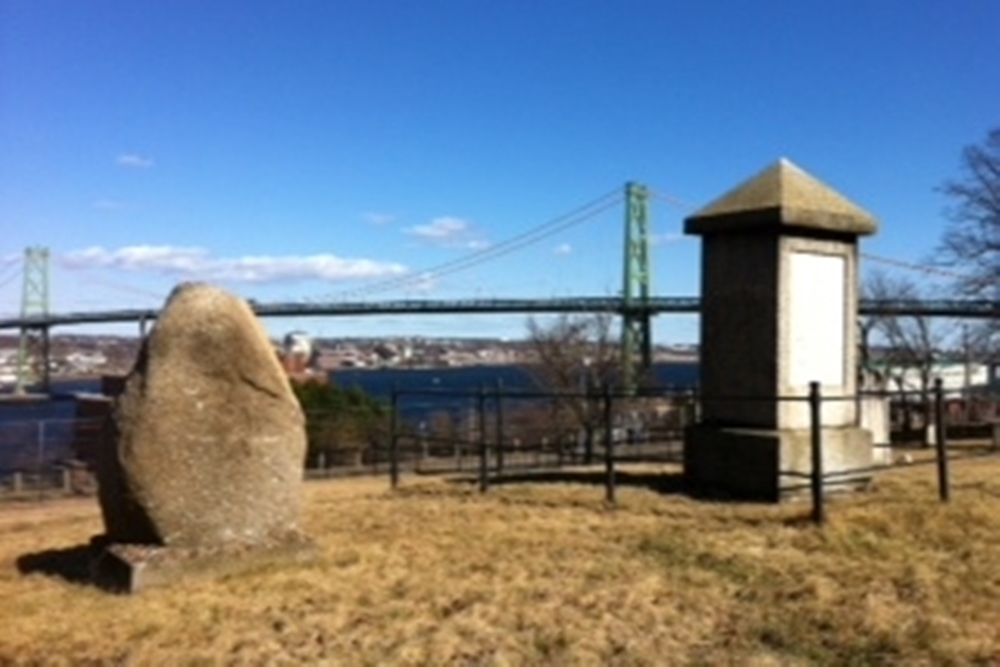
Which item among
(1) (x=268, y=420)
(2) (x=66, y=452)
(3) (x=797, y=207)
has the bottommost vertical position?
(2) (x=66, y=452)

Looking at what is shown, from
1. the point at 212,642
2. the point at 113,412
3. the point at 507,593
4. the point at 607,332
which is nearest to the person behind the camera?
the point at 212,642

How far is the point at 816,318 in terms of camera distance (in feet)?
33.6

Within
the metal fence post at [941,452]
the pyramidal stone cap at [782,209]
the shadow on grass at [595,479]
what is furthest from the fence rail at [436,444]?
the pyramidal stone cap at [782,209]

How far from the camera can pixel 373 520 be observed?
30.7 feet

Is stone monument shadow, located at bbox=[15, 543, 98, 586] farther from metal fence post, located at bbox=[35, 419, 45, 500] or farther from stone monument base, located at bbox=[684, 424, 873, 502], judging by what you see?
metal fence post, located at bbox=[35, 419, 45, 500]

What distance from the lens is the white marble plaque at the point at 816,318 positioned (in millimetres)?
10070

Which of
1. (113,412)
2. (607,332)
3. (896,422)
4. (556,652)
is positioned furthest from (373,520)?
(607,332)

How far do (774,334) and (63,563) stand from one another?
643 cm

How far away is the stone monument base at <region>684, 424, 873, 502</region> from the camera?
9.57 metres

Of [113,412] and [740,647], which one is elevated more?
[113,412]

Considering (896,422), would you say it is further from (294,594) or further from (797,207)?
(294,594)

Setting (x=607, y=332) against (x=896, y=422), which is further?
(x=607, y=332)

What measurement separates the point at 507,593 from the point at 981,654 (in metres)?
2.62

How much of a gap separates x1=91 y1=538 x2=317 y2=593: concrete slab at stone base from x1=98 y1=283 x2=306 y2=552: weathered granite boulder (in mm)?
65
